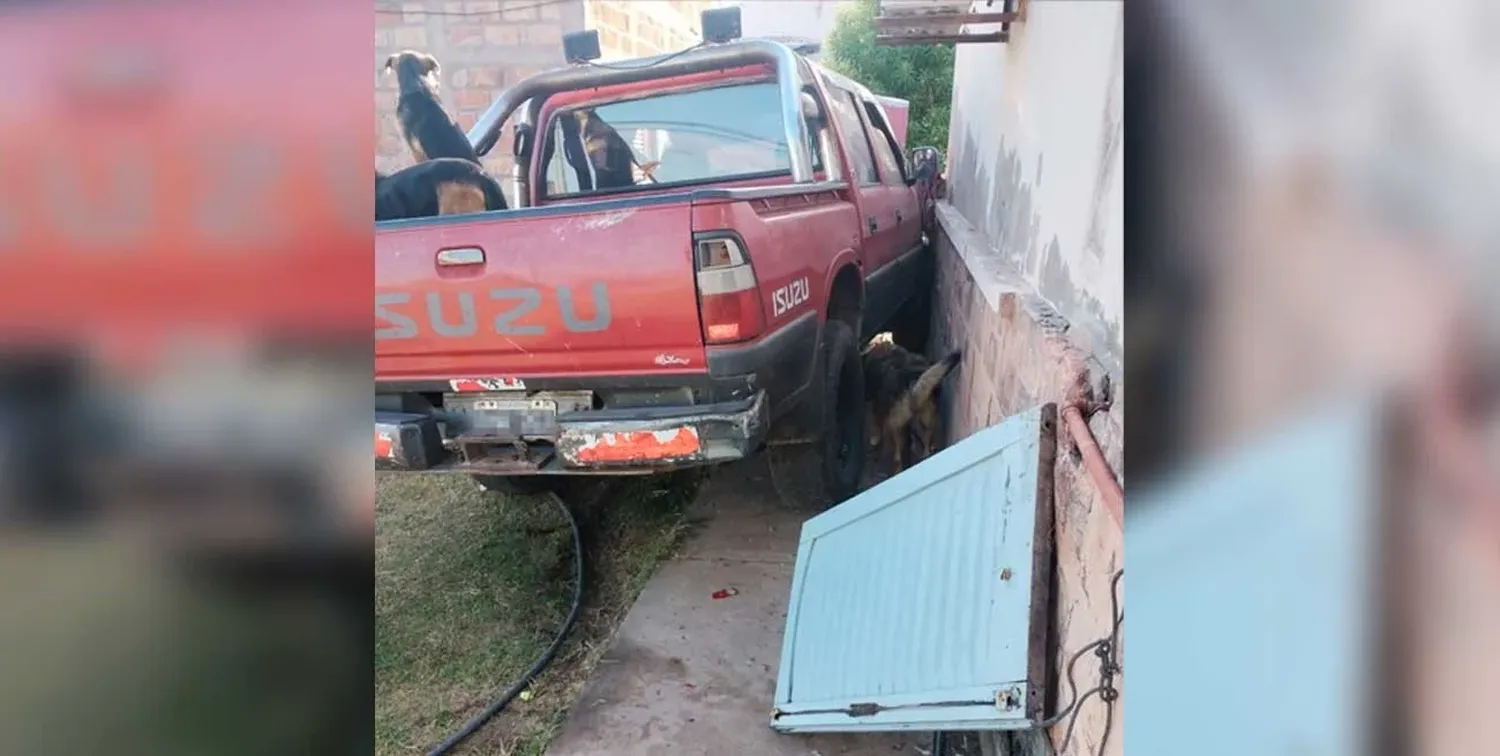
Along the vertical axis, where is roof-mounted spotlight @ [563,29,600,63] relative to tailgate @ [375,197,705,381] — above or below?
above

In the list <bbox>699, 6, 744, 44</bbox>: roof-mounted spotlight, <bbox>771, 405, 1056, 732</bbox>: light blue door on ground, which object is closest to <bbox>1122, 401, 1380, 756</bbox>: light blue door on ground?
<bbox>771, 405, 1056, 732</bbox>: light blue door on ground

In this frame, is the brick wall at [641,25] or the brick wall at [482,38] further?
the brick wall at [641,25]

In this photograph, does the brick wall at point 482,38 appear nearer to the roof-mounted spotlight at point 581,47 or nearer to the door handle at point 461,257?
the roof-mounted spotlight at point 581,47

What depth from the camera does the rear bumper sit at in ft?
10.7

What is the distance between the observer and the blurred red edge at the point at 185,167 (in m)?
0.62

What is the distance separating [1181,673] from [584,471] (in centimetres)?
310

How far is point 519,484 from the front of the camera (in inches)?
191

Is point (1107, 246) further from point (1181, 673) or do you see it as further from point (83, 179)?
point (83, 179)

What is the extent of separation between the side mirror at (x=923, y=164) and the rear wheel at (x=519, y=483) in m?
3.38

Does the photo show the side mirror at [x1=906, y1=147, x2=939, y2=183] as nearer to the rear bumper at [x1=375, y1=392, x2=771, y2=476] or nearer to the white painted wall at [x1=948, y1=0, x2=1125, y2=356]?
the white painted wall at [x1=948, y1=0, x2=1125, y2=356]

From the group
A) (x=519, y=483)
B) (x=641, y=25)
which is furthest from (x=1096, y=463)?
(x=641, y=25)

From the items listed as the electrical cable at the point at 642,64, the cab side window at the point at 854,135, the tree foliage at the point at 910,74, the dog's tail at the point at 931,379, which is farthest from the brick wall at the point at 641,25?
the dog's tail at the point at 931,379

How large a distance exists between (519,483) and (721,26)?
2943mm

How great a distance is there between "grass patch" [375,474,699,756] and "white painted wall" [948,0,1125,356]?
7.08 ft
